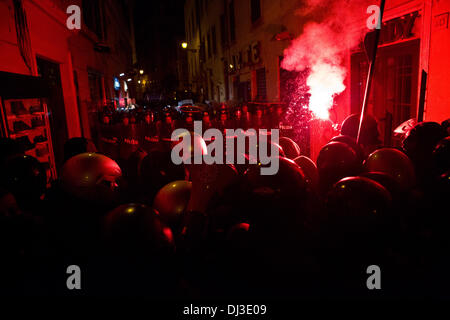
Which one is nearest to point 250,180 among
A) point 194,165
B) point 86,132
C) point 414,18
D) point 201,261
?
point 201,261

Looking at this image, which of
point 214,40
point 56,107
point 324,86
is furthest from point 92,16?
point 214,40

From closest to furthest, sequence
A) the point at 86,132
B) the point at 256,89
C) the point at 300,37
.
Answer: the point at 300,37 < the point at 86,132 < the point at 256,89

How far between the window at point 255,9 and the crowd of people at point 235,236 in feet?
38.3

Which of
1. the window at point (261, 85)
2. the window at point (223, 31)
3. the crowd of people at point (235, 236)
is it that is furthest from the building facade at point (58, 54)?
the window at point (223, 31)

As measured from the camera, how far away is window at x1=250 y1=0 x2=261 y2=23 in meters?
13.2

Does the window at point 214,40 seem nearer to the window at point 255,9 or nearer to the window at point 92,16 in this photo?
the window at point 255,9

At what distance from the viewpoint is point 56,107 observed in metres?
8.69

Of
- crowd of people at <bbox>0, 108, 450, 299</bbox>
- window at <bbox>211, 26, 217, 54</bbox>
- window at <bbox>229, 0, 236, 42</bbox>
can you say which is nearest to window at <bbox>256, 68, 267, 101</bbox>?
window at <bbox>229, 0, 236, 42</bbox>

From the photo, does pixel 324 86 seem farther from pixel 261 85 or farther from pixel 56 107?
pixel 56 107

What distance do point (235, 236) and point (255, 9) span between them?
43.7 feet

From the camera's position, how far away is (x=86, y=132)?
1129 cm

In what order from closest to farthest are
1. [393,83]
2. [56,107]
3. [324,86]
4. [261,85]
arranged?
[393,83] → [324,86] → [56,107] → [261,85]
